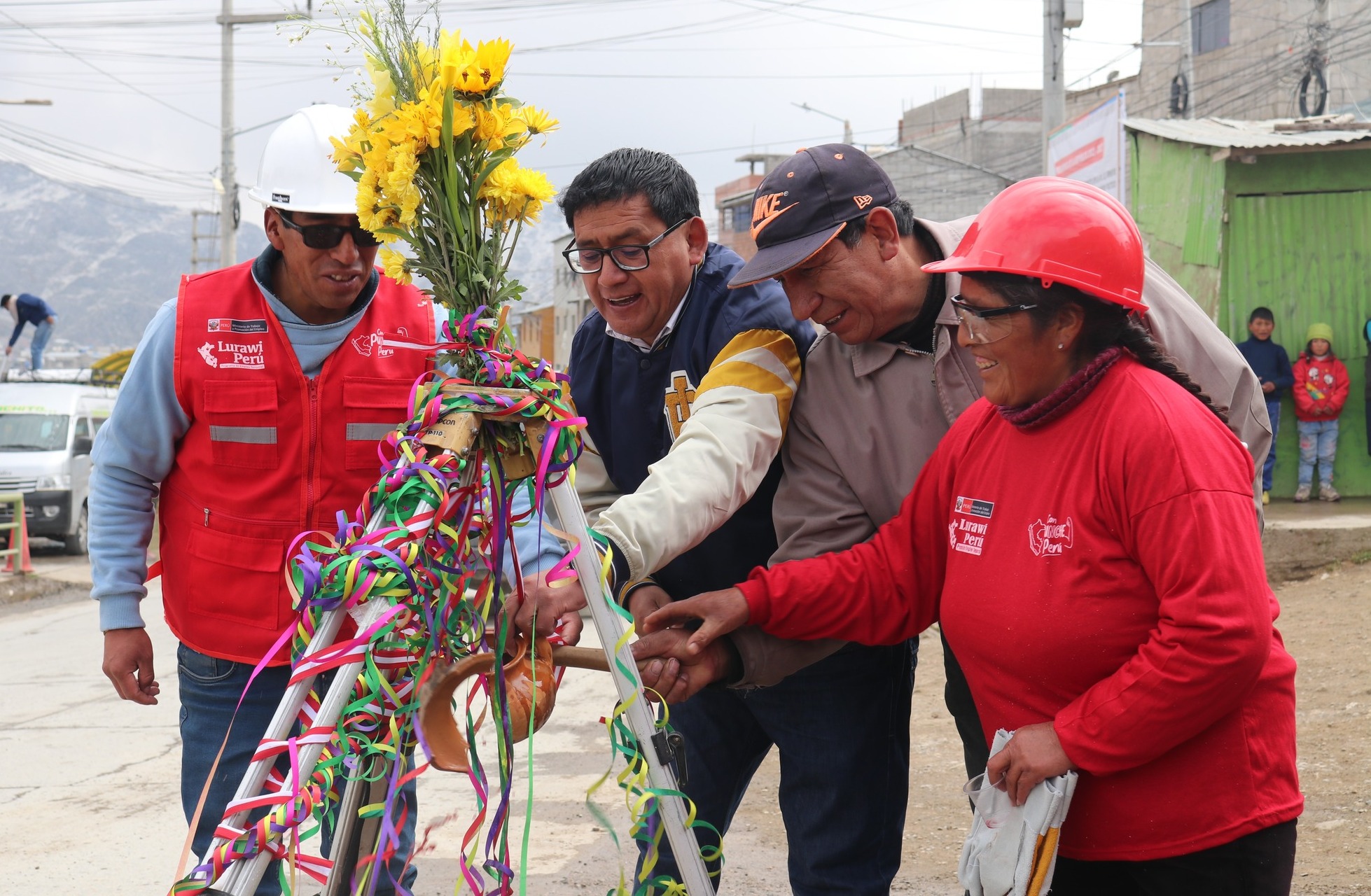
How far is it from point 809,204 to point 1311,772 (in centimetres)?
371

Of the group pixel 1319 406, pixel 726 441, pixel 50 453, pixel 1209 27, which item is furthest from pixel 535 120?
pixel 1209 27

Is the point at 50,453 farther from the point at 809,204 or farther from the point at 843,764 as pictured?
the point at 809,204

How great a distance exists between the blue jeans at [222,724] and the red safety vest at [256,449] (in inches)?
1.9

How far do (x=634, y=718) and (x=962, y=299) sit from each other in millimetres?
898

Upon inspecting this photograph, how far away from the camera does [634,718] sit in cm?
210

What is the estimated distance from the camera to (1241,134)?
35.8ft

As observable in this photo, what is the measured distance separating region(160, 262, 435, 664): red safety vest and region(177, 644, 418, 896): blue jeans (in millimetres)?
48

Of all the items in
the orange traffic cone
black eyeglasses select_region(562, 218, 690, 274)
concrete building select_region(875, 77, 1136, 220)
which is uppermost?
concrete building select_region(875, 77, 1136, 220)

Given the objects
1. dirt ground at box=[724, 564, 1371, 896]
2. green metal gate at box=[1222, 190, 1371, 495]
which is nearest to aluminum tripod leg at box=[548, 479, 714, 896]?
dirt ground at box=[724, 564, 1371, 896]

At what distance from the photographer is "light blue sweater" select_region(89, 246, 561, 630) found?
2.85 metres

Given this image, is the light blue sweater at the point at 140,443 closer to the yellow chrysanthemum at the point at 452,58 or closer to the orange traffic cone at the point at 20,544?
the yellow chrysanthemum at the point at 452,58

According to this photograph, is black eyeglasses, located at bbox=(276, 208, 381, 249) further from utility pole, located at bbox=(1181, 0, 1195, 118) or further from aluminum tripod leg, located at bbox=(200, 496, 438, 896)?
utility pole, located at bbox=(1181, 0, 1195, 118)

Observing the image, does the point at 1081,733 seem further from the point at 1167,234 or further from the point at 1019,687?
the point at 1167,234

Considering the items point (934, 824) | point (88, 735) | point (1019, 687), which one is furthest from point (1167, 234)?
point (1019, 687)
